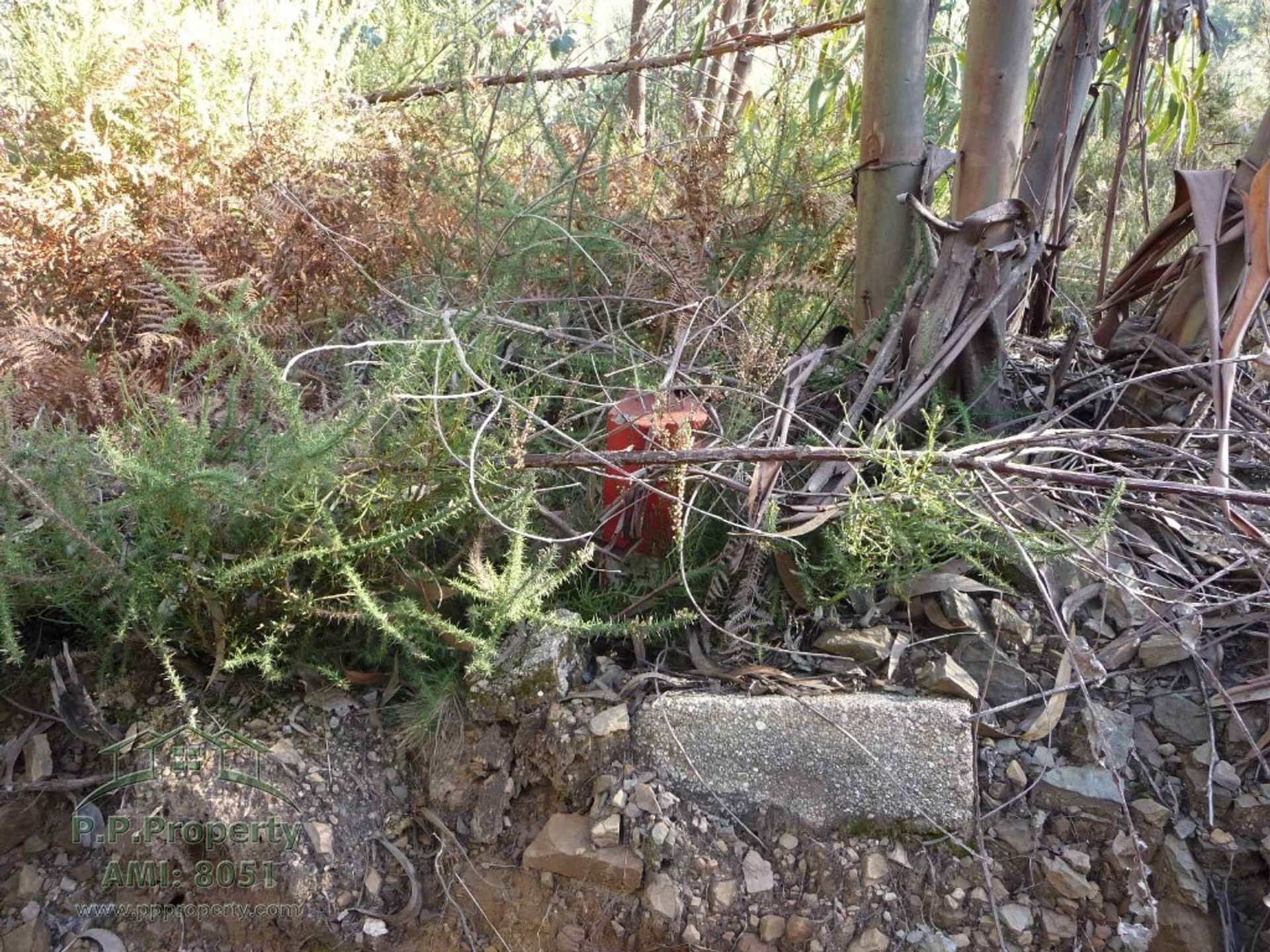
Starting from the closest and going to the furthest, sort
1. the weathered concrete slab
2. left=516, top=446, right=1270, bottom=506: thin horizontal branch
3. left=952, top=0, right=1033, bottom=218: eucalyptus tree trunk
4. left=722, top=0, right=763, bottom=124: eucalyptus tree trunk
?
left=516, top=446, right=1270, bottom=506: thin horizontal branch < the weathered concrete slab < left=952, top=0, right=1033, bottom=218: eucalyptus tree trunk < left=722, top=0, right=763, bottom=124: eucalyptus tree trunk

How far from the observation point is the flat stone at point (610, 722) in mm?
1485

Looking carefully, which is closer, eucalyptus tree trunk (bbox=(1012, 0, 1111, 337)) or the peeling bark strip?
eucalyptus tree trunk (bbox=(1012, 0, 1111, 337))

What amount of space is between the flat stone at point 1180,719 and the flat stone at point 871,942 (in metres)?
0.57

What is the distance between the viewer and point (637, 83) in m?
3.86

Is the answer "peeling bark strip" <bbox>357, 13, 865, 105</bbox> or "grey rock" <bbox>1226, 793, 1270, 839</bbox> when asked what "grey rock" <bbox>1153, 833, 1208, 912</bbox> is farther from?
"peeling bark strip" <bbox>357, 13, 865, 105</bbox>

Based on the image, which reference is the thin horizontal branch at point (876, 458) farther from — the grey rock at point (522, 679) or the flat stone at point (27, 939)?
the flat stone at point (27, 939)

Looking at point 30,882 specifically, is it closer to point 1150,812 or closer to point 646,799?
point 646,799

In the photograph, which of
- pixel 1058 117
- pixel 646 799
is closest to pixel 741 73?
pixel 1058 117

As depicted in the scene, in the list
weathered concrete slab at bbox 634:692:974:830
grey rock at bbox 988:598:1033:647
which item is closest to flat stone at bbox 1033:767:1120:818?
weathered concrete slab at bbox 634:692:974:830

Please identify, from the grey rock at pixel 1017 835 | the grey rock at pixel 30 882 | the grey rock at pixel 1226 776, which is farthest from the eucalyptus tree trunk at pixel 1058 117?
the grey rock at pixel 30 882

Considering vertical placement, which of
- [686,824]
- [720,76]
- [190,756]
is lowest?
[686,824]

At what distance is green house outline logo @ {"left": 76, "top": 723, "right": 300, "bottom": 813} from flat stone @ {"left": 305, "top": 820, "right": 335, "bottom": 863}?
0.04 m

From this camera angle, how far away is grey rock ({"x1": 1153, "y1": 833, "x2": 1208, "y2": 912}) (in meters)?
1.34

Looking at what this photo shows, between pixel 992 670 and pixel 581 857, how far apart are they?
29.3 inches
